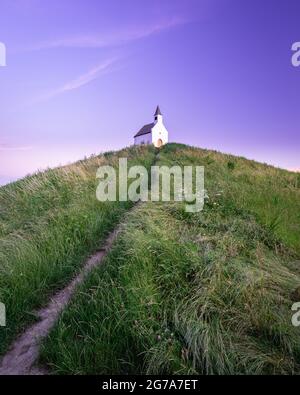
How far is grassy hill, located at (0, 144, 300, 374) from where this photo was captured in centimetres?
329

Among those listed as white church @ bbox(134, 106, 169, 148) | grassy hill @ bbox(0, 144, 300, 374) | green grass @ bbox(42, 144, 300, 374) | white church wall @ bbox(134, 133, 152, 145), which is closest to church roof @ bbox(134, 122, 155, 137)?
white church @ bbox(134, 106, 169, 148)

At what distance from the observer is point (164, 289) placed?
4180mm

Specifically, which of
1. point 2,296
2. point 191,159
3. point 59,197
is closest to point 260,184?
point 191,159

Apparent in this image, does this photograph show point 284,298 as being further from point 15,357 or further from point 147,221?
point 15,357

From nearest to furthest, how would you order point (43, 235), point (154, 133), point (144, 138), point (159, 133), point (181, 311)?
point (181, 311) < point (43, 235) < point (154, 133) < point (159, 133) < point (144, 138)

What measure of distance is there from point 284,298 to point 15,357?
3.38m

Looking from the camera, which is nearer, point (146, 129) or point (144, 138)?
point (146, 129)

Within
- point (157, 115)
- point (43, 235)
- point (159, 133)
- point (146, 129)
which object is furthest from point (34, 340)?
point (157, 115)

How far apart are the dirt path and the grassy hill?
153mm

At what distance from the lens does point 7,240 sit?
19.4ft

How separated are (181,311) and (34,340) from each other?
1.75m

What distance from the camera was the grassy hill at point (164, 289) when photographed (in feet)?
Answer: 10.8

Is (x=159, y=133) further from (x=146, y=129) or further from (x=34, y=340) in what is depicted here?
(x=34, y=340)

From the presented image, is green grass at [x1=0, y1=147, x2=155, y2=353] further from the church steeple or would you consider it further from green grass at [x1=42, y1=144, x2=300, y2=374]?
the church steeple
